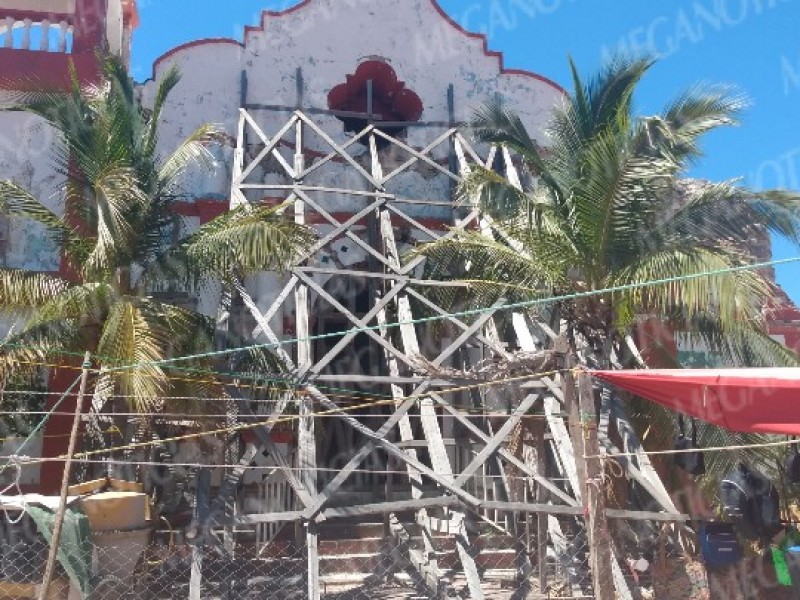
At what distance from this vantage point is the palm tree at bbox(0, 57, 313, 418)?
8328 millimetres

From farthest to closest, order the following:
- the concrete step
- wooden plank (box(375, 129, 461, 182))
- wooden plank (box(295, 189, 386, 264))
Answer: wooden plank (box(375, 129, 461, 182)) < wooden plank (box(295, 189, 386, 264)) < the concrete step

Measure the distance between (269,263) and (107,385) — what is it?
1987 mm

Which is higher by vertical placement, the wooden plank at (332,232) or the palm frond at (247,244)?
the wooden plank at (332,232)

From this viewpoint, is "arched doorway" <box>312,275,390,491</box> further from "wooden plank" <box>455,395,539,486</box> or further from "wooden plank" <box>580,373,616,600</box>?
"wooden plank" <box>580,373,616,600</box>

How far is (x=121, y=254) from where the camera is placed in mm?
9016

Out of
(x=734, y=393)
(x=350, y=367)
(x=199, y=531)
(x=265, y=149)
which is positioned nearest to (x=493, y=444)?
(x=199, y=531)

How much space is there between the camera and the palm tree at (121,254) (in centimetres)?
833

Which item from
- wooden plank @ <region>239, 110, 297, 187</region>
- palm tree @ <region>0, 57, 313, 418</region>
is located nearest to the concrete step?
palm tree @ <region>0, 57, 313, 418</region>

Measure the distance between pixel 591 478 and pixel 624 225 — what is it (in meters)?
3.22

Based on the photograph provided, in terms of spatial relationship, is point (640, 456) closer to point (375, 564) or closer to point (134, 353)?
point (375, 564)

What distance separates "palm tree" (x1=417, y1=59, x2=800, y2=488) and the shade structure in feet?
5.07

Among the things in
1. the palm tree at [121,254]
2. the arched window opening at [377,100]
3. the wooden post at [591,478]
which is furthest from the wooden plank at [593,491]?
the arched window opening at [377,100]

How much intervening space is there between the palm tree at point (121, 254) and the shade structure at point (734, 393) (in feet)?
13.5

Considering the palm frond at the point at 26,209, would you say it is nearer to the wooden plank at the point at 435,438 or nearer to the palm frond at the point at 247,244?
the palm frond at the point at 247,244
